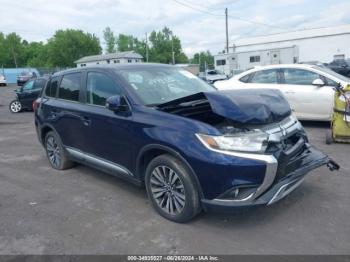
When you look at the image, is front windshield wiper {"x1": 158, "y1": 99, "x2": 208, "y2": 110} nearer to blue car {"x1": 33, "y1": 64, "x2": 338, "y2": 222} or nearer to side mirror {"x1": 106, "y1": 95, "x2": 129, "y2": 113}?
blue car {"x1": 33, "y1": 64, "x2": 338, "y2": 222}

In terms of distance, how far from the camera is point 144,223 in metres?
3.88

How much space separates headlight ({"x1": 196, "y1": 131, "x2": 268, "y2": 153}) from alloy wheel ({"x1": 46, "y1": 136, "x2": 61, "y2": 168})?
132 inches

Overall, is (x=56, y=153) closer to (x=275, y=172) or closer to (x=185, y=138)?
A: (x=185, y=138)

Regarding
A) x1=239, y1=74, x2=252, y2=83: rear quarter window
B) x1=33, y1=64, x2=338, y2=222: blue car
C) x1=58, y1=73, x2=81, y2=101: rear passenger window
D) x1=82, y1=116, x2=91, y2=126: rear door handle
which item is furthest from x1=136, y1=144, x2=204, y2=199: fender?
x1=239, y1=74, x2=252, y2=83: rear quarter window

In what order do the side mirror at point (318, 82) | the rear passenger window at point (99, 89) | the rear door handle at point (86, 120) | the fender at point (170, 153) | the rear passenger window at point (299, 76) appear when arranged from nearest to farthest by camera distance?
the fender at point (170, 153) → the rear passenger window at point (99, 89) → the rear door handle at point (86, 120) → the side mirror at point (318, 82) → the rear passenger window at point (299, 76)

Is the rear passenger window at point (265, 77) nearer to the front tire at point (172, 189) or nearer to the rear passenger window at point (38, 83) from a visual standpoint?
the front tire at point (172, 189)

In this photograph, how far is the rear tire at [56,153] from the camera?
5714 mm

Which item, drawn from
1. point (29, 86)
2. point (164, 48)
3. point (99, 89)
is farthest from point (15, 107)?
point (164, 48)

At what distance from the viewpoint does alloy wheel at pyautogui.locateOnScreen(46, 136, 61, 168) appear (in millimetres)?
5893

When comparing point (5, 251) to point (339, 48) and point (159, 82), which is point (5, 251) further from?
point (339, 48)

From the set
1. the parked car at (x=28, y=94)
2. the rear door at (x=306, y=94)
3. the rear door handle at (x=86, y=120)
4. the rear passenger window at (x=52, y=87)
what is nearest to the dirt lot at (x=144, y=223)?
the rear door handle at (x=86, y=120)

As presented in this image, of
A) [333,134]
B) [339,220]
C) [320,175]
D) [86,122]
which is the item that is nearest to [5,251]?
[86,122]

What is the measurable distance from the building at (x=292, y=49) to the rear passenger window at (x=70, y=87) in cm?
3655

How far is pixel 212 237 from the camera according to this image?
11.5ft
